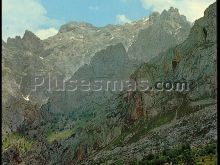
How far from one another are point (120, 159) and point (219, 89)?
12413 cm

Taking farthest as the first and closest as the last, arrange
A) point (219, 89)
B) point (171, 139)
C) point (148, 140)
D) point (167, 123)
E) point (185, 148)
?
point (167, 123), point (148, 140), point (171, 139), point (185, 148), point (219, 89)

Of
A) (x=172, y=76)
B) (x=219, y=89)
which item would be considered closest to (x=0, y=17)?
(x=219, y=89)

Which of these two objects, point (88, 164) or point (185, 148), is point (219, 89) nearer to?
point (185, 148)

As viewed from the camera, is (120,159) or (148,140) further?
(148,140)

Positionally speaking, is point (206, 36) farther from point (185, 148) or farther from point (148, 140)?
point (185, 148)

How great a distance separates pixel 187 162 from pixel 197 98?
73.4 m

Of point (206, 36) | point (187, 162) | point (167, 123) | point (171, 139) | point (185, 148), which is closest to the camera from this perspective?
point (187, 162)

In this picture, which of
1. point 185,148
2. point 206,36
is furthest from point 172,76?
point 185,148

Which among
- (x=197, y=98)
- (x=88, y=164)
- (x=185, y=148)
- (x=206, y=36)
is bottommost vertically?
(x=88, y=164)

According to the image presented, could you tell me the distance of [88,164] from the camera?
533 ft

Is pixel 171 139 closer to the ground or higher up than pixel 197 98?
closer to the ground

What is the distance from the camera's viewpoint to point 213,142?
4279 inches

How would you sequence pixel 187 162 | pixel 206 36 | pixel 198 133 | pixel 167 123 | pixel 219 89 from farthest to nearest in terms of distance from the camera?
pixel 206 36, pixel 167 123, pixel 198 133, pixel 187 162, pixel 219 89

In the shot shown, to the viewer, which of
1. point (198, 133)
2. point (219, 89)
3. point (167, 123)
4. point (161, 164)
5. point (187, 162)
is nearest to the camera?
point (219, 89)
